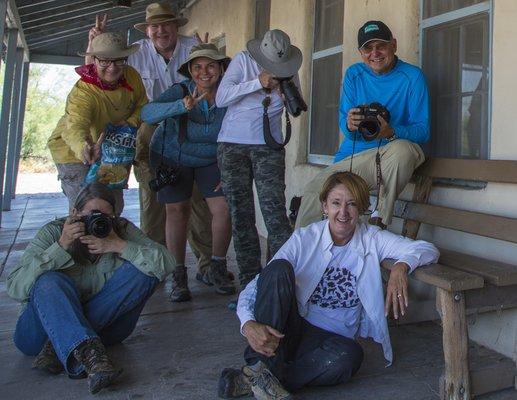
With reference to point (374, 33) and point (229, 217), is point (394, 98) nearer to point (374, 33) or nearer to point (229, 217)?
point (374, 33)

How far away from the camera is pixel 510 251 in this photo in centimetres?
269

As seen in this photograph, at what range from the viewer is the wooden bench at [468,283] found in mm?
2197

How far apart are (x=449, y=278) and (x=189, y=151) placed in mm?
1905

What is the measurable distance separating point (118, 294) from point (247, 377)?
0.73m

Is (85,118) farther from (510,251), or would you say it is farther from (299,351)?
(510,251)

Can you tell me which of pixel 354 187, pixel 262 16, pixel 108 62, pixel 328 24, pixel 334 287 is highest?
A: pixel 262 16

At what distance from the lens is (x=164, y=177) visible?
11.6 feet

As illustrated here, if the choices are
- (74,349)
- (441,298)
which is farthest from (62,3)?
(441,298)

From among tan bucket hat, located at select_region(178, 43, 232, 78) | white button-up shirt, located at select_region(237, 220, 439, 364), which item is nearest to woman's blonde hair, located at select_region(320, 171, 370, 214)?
white button-up shirt, located at select_region(237, 220, 439, 364)

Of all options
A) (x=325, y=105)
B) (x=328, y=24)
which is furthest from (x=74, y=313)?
(x=328, y=24)

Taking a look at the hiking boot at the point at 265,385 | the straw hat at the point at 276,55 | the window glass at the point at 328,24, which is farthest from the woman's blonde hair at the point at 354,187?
the window glass at the point at 328,24

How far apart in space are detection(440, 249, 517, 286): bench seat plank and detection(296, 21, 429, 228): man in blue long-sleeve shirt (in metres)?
0.39

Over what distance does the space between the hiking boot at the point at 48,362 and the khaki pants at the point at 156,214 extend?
1.52 m

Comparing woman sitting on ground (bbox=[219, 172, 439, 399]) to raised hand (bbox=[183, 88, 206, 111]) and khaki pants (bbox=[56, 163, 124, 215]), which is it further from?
khaki pants (bbox=[56, 163, 124, 215])
